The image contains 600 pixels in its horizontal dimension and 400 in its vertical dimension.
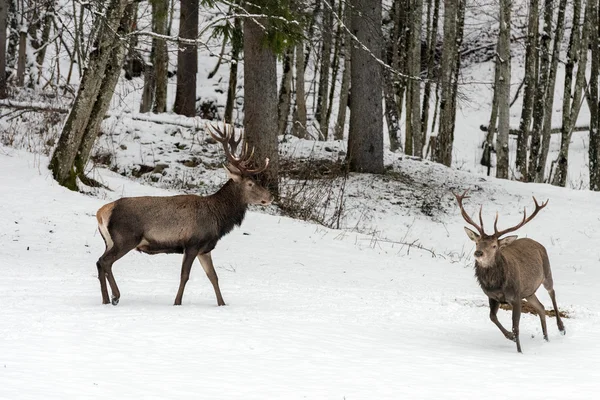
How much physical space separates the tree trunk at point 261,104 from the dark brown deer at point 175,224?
20.9 ft

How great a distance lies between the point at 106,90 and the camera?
14.3 m

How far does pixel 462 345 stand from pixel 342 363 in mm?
1803

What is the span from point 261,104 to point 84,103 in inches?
144

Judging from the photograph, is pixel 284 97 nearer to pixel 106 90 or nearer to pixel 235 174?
pixel 106 90

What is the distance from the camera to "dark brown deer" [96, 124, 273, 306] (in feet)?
28.8

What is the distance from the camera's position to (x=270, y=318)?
860cm

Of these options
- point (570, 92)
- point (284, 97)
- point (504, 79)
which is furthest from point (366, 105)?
point (570, 92)

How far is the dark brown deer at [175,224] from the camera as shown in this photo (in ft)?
28.8

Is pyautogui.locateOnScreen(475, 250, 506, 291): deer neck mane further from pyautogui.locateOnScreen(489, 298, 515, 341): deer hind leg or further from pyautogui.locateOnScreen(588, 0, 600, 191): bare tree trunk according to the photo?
pyautogui.locateOnScreen(588, 0, 600, 191): bare tree trunk

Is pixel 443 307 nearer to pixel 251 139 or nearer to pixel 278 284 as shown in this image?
pixel 278 284

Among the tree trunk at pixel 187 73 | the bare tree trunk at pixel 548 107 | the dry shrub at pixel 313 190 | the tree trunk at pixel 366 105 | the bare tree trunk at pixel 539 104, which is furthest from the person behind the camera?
the bare tree trunk at pixel 548 107

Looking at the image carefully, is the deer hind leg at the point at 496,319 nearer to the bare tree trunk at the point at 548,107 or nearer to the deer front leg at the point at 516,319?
the deer front leg at the point at 516,319

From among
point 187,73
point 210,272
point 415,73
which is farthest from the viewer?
point 415,73

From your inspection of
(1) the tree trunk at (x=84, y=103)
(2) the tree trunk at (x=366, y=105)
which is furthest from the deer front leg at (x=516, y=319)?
(2) the tree trunk at (x=366, y=105)
